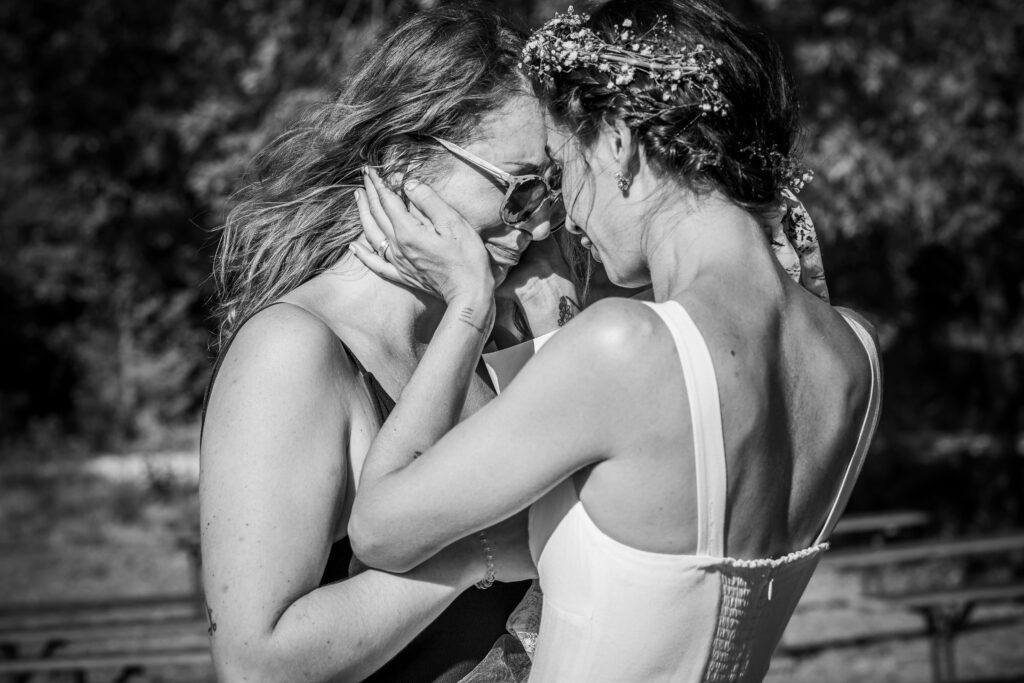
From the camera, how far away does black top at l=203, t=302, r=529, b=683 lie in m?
1.80

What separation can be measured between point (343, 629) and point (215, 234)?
721 cm

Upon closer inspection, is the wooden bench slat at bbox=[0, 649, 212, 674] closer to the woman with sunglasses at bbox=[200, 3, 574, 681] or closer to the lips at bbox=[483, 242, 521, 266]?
the woman with sunglasses at bbox=[200, 3, 574, 681]

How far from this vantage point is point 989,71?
6.87 metres

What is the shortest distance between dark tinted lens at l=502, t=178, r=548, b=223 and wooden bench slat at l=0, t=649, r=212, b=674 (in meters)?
3.97

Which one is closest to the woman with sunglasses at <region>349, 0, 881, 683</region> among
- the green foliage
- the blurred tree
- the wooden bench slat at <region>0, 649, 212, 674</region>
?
the green foliage

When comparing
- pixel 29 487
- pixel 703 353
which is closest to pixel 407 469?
pixel 703 353

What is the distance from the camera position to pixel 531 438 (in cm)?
139

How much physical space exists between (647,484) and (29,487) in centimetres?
1250

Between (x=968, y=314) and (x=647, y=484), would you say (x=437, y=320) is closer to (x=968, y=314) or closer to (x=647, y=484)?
(x=647, y=484)

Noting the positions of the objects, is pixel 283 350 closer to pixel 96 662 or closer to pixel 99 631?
pixel 96 662

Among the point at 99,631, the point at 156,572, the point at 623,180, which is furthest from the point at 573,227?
the point at 156,572

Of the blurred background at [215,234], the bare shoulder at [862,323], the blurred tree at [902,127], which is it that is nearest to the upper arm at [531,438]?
the bare shoulder at [862,323]

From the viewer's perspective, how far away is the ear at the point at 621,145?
1.56m

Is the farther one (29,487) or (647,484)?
(29,487)
